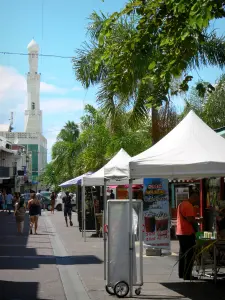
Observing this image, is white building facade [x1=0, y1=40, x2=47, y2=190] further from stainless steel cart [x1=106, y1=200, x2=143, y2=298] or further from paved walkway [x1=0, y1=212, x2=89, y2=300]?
stainless steel cart [x1=106, y1=200, x2=143, y2=298]

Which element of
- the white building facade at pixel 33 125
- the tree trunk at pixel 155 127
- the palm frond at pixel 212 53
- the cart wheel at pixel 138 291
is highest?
the white building facade at pixel 33 125

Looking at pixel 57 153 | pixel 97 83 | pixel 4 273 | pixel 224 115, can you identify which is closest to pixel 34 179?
pixel 57 153

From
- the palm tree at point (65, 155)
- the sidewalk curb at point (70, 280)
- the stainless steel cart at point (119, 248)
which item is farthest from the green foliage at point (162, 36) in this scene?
the palm tree at point (65, 155)

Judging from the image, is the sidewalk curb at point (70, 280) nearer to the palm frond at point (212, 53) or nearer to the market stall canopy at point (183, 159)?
the market stall canopy at point (183, 159)

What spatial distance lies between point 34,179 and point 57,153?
153ft

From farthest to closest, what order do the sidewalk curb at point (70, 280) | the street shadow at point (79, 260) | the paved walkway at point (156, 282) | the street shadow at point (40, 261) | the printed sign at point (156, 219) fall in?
the printed sign at point (156, 219) < the street shadow at point (79, 260) < the street shadow at point (40, 261) < the sidewalk curb at point (70, 280) < the paved walkway at point (156, 282)

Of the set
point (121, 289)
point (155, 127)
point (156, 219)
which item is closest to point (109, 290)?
point (121, 289)

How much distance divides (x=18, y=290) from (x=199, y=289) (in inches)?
129

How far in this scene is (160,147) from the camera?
10.5 m

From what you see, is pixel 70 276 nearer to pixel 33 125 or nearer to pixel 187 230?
pixel 187 230

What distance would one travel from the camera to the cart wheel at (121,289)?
31.2 feet

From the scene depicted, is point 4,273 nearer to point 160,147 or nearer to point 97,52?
point 160,147

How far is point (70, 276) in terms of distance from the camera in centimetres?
1234

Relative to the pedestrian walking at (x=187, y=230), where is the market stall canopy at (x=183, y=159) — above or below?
above
